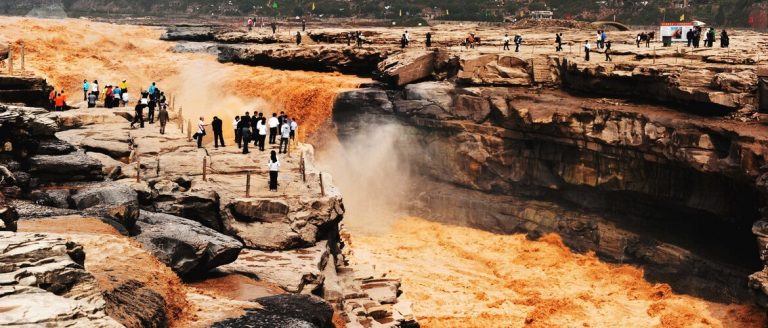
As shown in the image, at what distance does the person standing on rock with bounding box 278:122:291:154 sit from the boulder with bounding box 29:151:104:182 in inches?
311

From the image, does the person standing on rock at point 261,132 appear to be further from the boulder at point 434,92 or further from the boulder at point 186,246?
the boulder at point 434,92

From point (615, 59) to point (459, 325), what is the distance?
1723 cm

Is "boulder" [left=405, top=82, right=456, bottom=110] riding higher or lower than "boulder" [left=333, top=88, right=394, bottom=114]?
higher

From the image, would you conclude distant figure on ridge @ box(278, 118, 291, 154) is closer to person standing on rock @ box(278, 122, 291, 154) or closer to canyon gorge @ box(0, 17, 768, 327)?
person standing on rock @ box(278, 122, 291, 154)

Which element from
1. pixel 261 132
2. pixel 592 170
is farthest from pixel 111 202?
pixel 592 170

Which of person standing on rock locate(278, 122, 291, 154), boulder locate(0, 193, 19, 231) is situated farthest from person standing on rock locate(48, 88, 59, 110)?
boulder locate(0, 193, 19, 231)

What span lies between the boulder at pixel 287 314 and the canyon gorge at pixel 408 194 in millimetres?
89

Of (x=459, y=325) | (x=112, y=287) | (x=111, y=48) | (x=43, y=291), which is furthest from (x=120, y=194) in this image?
(x=111, y=48)

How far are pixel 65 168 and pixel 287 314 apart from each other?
1143cm

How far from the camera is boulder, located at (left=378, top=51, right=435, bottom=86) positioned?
153 feet

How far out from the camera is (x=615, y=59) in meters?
40.8

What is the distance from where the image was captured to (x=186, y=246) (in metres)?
20.2

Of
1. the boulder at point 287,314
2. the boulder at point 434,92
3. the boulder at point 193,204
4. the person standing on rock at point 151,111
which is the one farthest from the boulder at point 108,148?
the boulder at point 434,92

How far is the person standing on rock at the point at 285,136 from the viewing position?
33.5 metres
